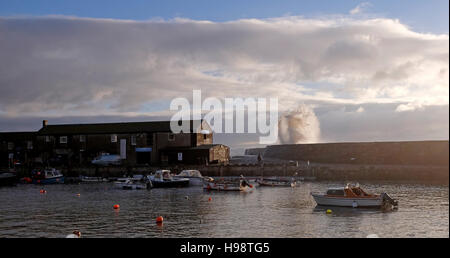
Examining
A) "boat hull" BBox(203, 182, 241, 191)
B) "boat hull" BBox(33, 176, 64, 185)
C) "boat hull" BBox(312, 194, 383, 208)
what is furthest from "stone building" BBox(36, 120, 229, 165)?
"boat hull" BBox(312, 194, 383, 208)

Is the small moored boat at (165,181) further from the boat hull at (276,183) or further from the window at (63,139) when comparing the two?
the window at (63,139)

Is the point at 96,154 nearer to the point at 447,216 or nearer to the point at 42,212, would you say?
the point at 42,212

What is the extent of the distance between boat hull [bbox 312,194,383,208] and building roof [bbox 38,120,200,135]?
143ft

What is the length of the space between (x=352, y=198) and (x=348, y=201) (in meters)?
0.49

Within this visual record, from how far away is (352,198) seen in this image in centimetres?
3606

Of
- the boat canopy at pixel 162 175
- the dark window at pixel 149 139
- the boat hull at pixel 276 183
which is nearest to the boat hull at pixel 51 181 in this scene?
the dark window at pixel 149 139

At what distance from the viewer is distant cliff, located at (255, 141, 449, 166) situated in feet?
251

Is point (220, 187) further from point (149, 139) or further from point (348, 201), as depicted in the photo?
point (149, 139)

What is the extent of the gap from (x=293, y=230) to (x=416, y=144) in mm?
60012

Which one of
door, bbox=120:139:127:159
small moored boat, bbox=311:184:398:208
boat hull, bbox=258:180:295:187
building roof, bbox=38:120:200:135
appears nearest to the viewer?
small moored boat, bbox=311:184:398:208

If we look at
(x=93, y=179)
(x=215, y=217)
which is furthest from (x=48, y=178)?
(x=215, y=217)

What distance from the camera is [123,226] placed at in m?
28.0

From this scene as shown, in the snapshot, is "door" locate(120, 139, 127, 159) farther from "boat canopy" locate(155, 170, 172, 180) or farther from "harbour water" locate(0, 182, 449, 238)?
"harbour water" locate(0, 182, 449, 238)

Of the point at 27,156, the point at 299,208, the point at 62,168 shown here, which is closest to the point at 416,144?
the point at 299,208
